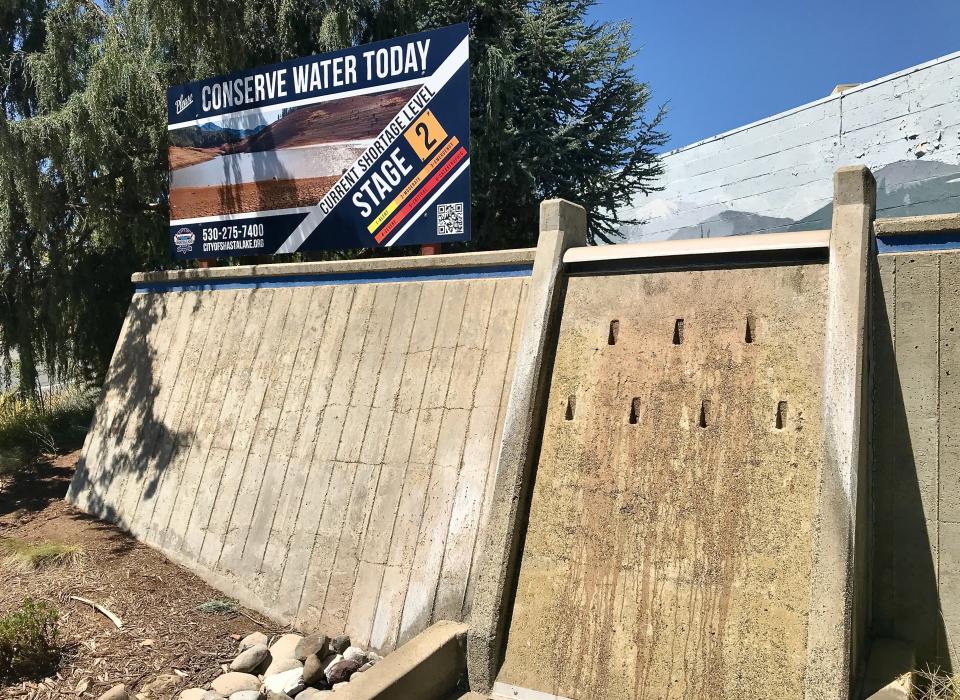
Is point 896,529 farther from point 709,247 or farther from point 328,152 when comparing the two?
point 328,152

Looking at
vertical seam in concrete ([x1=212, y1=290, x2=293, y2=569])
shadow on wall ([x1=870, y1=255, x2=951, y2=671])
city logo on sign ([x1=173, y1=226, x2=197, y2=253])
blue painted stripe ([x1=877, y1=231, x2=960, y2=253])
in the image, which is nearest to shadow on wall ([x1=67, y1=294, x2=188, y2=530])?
city logo on sign ([x1=173, y1=226, x2=197, y2=253])

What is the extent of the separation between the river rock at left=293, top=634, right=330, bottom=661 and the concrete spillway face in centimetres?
144

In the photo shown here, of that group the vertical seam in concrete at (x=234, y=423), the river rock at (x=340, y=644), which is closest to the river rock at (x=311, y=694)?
the river rock at (x=340, y=644)

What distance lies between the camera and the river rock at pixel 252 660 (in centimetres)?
547

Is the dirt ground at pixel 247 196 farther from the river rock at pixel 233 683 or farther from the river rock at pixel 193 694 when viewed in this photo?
the river rock at pixel 193 694

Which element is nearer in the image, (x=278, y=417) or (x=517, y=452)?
(x=517, y=452)

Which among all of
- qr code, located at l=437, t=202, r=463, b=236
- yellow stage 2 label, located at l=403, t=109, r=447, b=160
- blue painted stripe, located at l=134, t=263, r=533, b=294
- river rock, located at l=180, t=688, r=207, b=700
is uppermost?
yellow stage 2 label, located at l=403, t=109, r=447, b=160

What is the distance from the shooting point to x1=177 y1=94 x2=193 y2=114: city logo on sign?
31.9ft

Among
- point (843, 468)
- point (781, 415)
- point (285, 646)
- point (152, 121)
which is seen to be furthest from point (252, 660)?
point (152, 121)

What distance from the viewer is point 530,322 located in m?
5.76

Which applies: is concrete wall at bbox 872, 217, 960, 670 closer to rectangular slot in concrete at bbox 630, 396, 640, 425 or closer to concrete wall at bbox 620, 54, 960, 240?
rectangular slot in concrete at bbox 630, 396, 640, 425

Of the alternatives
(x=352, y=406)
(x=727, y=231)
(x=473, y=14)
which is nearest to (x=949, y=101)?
(x=727, y=231)

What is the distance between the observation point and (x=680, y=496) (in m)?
4.77

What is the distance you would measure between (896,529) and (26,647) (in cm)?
599
